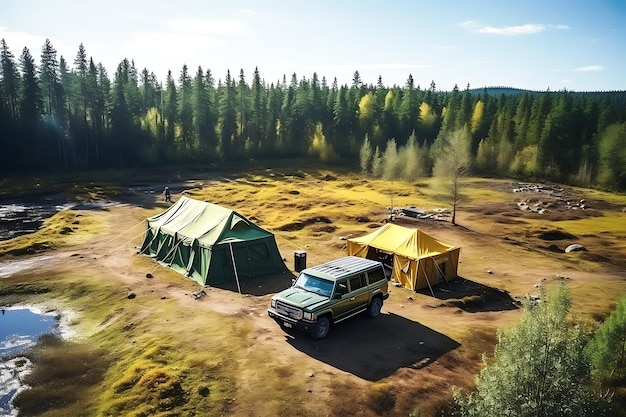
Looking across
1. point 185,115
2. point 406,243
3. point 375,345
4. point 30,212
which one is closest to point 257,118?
point 185,115

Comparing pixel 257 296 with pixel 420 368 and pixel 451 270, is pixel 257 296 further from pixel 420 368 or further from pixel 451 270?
pixel 451 270

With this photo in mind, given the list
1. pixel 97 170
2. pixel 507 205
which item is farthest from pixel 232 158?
pixel 507 205

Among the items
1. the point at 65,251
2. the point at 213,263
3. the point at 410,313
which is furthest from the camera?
the point at 65,251

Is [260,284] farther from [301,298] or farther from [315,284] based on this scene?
[301,298]

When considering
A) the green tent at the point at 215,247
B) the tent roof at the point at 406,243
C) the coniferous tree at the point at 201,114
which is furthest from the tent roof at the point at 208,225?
the coniferous tree at the point at 201,114

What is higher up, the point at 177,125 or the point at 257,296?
the point at 177,125

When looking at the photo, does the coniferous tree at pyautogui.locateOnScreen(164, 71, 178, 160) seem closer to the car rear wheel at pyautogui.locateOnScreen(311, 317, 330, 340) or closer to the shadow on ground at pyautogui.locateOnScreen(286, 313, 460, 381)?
the shadow on ground at pyautogui.locateOnScreen(286, 313, 460, 381)

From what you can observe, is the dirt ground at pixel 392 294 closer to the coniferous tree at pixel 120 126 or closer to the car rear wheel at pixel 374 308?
the car rear wheel at pixel 374 308
